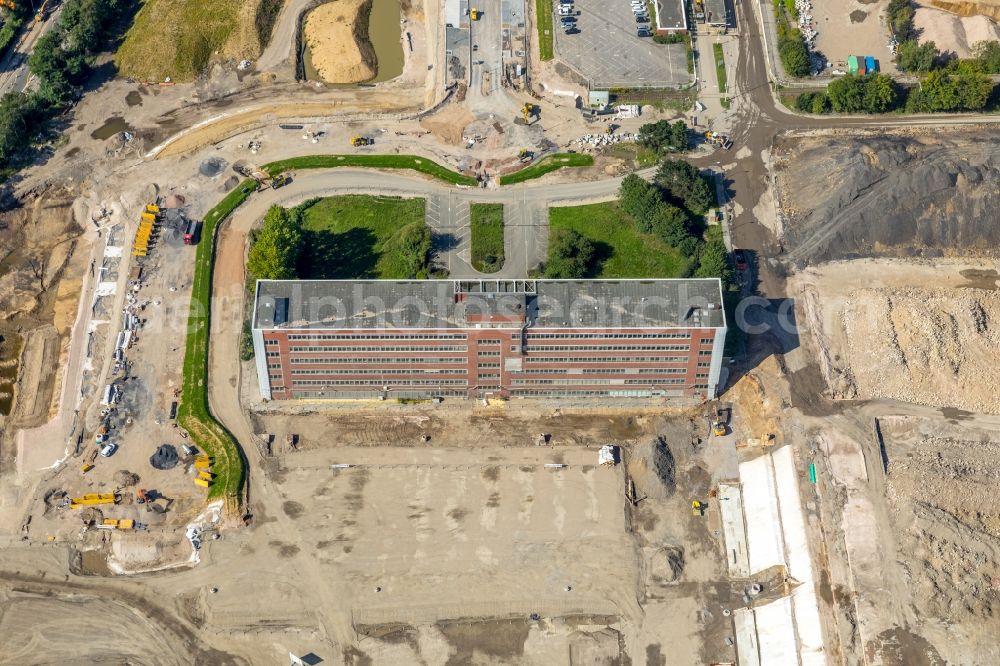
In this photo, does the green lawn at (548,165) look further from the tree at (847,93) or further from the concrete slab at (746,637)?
the concrete slab at (746,637)

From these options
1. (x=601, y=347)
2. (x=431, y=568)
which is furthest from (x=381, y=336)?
(x=431, y=568)

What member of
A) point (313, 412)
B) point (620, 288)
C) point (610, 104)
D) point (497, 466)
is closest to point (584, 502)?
point (497, 466)

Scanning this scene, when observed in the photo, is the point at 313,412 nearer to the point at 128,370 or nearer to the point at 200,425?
the point at 200,425

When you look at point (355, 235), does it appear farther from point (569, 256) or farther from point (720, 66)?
point (720, 66)

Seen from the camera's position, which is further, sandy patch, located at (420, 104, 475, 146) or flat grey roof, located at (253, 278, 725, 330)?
sandy patch, located at (420, 104, 475, 146)

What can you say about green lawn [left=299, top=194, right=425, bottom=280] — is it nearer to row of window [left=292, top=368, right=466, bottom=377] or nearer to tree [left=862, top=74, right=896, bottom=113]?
row of window [left=292, top=368, right=466, bottom=377]

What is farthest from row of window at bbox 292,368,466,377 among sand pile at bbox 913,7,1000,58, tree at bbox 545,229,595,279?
sand pile at bbox 913,7,1000,58
